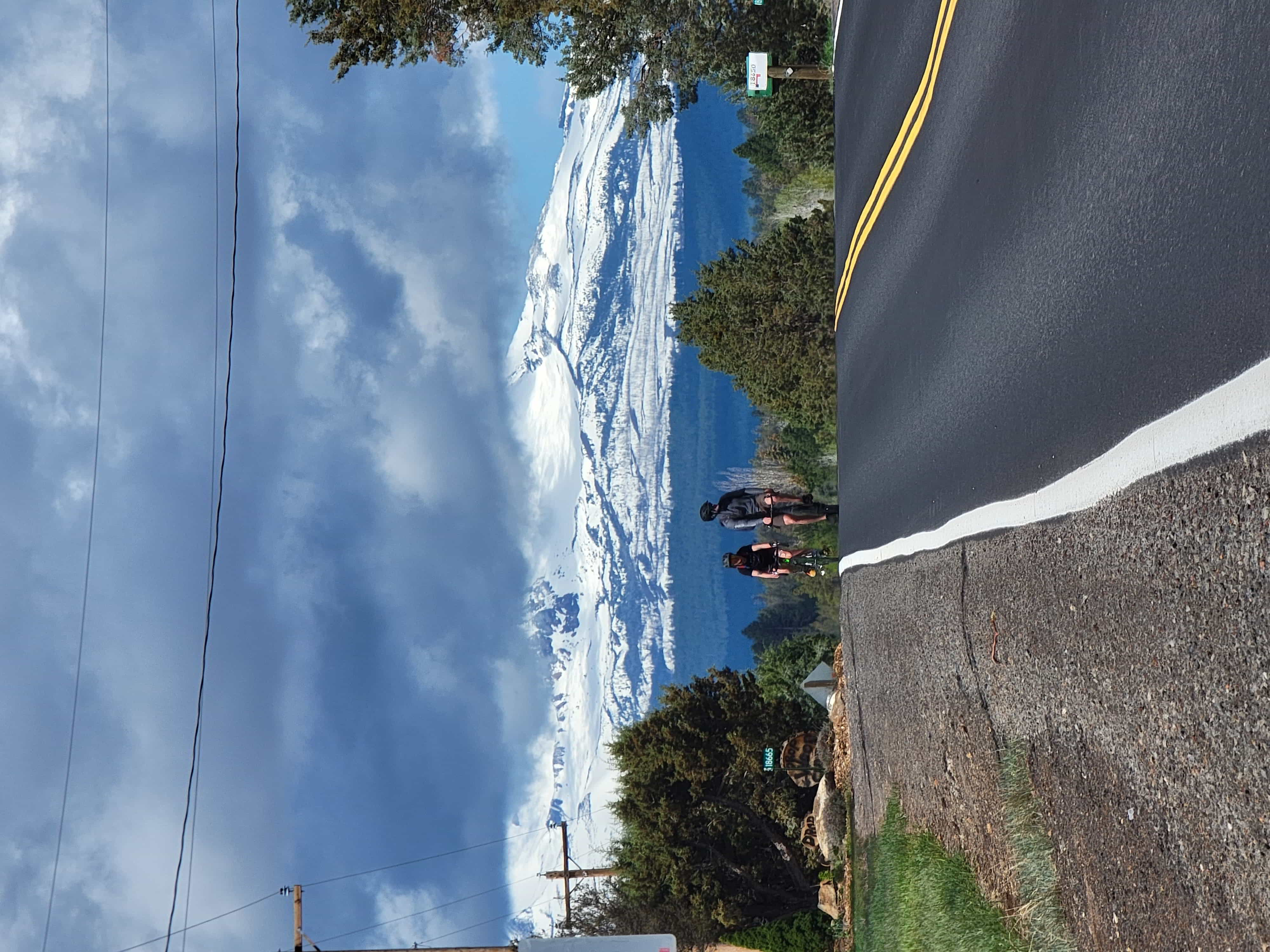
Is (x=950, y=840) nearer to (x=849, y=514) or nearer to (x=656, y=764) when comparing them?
(x=849, y=514)

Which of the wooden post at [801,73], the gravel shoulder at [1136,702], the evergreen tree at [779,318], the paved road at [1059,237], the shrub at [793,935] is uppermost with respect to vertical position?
the wooden post at [801,73]

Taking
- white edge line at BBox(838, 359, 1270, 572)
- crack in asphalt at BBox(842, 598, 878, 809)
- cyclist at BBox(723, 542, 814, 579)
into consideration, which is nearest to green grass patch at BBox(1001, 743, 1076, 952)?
white edge line at BBox(838, 359, 1270, 572)

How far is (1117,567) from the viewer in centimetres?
527

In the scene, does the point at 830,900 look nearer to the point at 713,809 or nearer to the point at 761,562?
the point at 761,562

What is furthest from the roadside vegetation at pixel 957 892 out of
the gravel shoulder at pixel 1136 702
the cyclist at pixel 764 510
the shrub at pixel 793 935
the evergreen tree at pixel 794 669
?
the evergreen tree at pixel 794 669

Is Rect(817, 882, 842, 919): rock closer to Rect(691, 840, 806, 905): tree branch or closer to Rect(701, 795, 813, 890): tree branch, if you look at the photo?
Rect(691, 840, 806, 905): tree branch

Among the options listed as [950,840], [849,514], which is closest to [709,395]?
[849,514]

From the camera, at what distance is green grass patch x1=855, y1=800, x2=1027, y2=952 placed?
7.08m

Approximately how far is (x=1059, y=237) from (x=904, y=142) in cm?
470

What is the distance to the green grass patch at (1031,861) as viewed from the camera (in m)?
5.88

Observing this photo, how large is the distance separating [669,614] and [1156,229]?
106708 millimetres

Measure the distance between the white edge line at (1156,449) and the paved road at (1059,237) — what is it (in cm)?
7

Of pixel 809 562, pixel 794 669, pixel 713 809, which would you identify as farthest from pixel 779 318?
pixel 713 809

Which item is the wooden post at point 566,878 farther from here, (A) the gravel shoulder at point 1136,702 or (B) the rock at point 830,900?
(A) the gravel shoulder at point 1136,702
